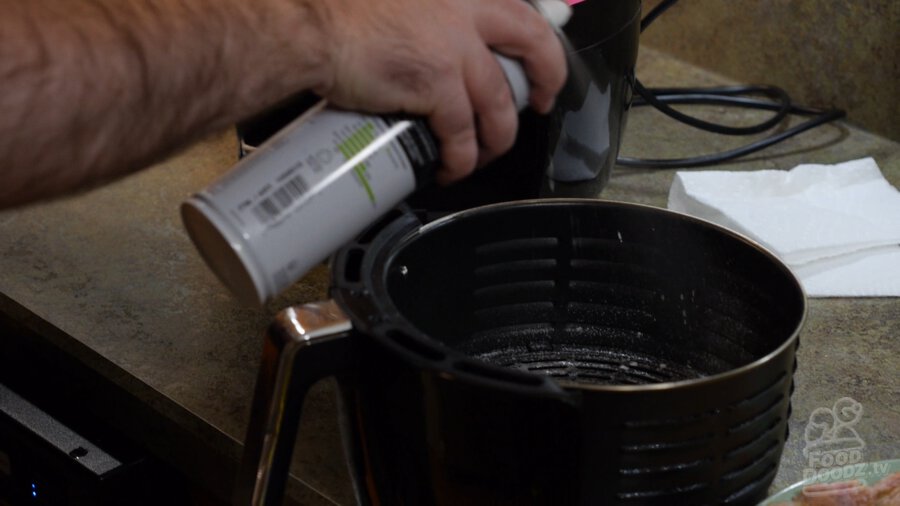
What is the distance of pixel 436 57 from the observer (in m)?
0.66

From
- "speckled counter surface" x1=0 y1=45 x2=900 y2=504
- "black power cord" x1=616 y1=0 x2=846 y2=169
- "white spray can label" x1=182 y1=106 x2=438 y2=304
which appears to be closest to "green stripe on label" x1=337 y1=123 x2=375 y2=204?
"white spray can label" x1=182 y1=106 x2=438 y2=304

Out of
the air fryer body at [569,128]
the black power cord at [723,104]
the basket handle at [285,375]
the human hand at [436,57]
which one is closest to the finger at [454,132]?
the human hand at [436,57]

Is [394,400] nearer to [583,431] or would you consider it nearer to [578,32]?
[583,431]

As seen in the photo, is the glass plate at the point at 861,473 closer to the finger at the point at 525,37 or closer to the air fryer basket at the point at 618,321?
the air fryer basket at the point at 618,321

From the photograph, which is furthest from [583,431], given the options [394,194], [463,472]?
[394,194]

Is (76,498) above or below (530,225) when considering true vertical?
below

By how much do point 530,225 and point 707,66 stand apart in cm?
81

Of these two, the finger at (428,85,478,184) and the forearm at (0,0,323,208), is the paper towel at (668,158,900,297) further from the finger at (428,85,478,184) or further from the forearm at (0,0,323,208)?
the forearm at (0,0,323,208)

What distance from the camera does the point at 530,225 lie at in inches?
29.3

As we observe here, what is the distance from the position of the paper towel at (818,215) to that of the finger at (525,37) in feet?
1.28

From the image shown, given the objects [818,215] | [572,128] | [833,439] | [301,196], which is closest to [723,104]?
[818,215]

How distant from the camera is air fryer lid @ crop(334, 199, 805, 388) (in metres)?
0.70

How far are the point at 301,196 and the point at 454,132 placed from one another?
0.36 feet

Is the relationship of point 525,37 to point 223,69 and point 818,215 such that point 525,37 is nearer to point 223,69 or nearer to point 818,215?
point 223,69
